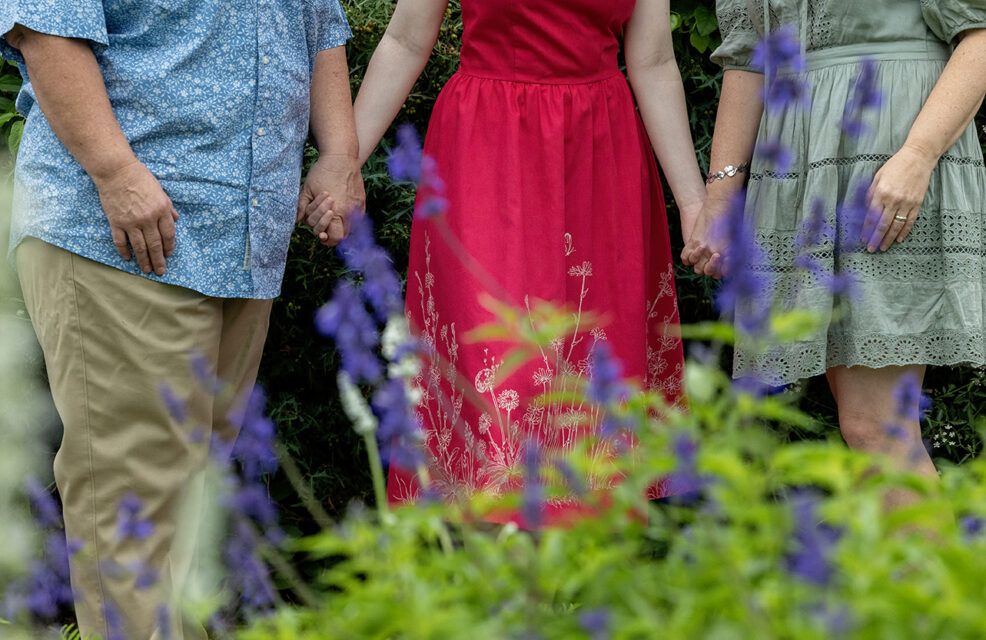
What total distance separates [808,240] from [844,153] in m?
1.08

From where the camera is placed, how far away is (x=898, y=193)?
7.59ft

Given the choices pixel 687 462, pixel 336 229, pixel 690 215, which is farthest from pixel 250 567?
pixel 690 215

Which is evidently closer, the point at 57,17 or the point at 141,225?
the point at 57,17

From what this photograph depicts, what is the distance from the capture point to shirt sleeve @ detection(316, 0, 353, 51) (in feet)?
8.62

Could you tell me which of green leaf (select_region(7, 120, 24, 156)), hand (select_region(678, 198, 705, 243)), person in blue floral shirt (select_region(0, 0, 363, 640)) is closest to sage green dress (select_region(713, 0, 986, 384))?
hand (select_region(678, 198, 705, 243))

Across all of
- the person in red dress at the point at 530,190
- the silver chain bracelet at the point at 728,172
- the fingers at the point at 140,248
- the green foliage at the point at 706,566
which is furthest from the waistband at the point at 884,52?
the fingers at the point at 140,248

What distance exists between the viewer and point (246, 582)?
1408 mm

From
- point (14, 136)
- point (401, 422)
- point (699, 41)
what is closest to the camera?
point (401, 422)

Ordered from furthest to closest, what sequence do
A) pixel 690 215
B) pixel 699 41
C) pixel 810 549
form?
pixel 699 41 < pixel 690 215 < pixel 810 549

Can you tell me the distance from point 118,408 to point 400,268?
1484 mm

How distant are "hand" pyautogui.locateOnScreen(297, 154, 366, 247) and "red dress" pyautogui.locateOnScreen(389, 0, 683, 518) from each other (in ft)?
0.78

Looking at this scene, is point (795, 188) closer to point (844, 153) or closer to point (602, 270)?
point (844, 153)

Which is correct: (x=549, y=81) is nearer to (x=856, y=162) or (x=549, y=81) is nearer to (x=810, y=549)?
(x=856, y=162)

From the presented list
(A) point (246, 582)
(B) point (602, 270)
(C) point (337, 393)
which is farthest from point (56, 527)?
(A) point (246, 582)
